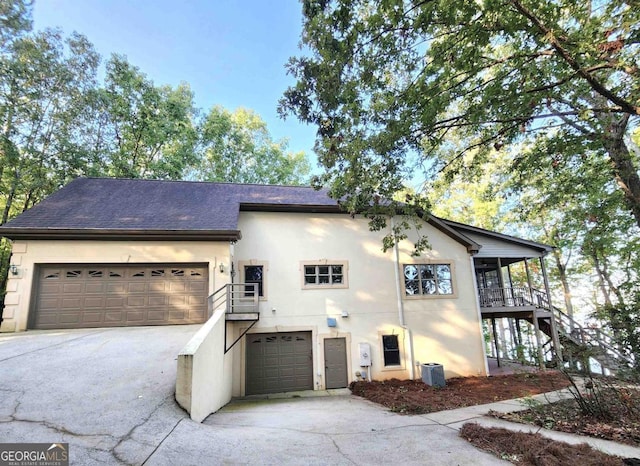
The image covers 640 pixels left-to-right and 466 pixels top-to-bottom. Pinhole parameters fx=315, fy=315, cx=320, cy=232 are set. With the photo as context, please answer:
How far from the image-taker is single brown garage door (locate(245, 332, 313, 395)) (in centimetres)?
1023

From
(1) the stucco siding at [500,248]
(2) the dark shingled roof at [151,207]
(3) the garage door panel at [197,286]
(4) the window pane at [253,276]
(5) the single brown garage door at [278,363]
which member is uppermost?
(2) the dark shingled roof at [151,207]

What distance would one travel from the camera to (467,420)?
5949 mm

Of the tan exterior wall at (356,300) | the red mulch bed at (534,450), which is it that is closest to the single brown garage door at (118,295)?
the tan exterior wall at (356,300)

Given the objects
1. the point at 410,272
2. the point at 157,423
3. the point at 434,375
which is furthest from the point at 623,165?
the point at 157,423

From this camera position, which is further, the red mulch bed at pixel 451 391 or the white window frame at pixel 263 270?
the white window frame at pixel 263 270

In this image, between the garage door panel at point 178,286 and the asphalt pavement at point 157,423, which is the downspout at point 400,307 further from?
the garage door panel at point 178,286

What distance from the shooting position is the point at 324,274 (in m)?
11.4

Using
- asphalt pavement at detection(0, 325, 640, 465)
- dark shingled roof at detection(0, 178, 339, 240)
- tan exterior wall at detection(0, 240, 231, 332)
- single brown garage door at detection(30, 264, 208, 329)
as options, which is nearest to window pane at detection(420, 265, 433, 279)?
dark shingled roof at detection(0, 178, 339, 240)

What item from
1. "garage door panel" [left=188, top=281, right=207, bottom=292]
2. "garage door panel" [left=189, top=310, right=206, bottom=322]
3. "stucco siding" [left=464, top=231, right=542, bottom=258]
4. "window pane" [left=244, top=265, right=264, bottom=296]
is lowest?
"garage door panel" [left=189, top=310, right=206, bottom=322]

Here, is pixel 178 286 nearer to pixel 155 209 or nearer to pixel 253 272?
pixel 253 272

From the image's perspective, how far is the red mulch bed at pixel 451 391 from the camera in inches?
298

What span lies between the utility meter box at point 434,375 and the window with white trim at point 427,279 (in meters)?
2.61

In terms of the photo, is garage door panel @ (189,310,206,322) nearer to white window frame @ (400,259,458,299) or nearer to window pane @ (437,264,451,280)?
white window frame @ (400,259,458,299)

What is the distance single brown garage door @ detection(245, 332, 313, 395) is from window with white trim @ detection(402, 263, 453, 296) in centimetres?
434
